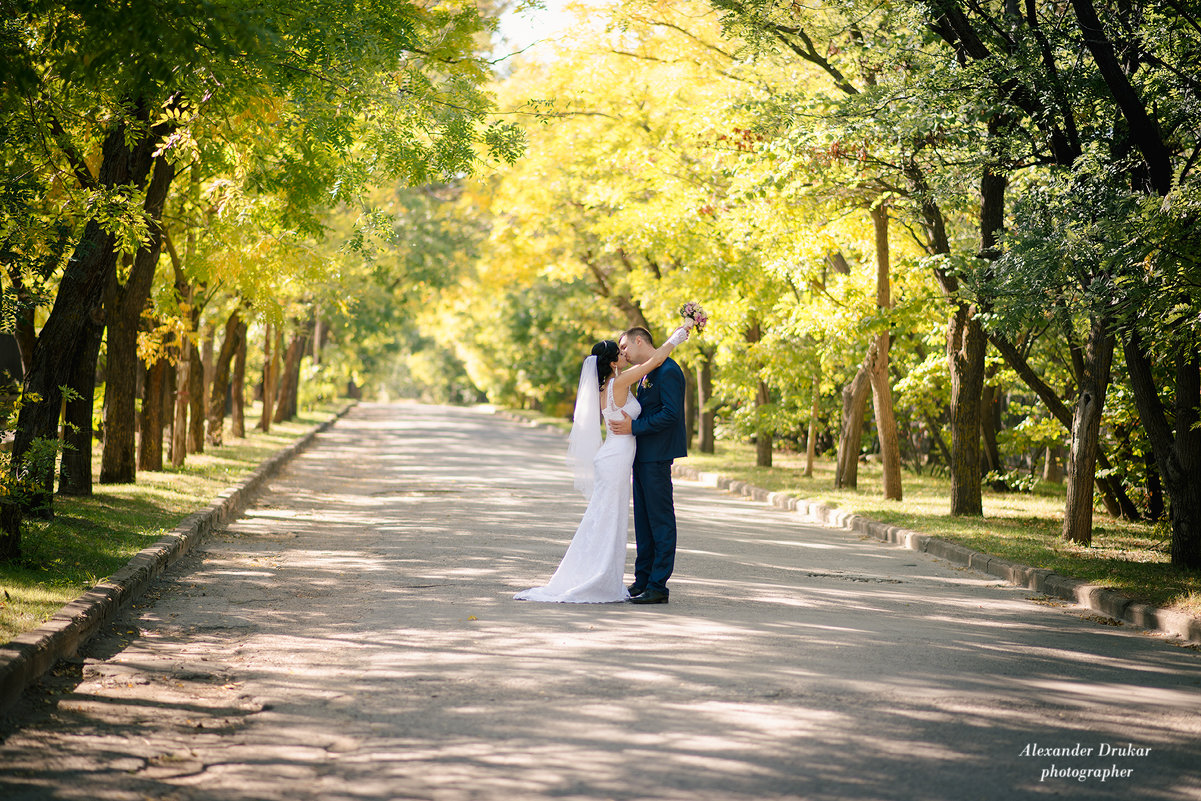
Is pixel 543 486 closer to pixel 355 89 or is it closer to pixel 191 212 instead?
pixel 191 212

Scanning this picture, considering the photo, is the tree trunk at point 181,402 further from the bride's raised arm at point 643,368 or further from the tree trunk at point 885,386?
the tree trunk at point 885,386

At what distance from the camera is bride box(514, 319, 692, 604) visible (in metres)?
9.09

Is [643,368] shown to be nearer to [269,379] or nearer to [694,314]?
[694,314]

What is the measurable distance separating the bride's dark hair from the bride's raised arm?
8.3 inches

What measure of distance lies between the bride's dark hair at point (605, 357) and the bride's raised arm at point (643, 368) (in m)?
0.21

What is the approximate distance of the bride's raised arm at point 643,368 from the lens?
9219 mm

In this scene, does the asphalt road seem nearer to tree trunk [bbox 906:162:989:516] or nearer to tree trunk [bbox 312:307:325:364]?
tree trunk [bbox 906:162:989:516]

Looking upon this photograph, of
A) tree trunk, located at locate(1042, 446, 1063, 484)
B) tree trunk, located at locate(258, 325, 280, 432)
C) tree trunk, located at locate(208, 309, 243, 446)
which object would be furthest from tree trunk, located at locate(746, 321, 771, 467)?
tree trunk, located at locate(258, 325, 280, 432)

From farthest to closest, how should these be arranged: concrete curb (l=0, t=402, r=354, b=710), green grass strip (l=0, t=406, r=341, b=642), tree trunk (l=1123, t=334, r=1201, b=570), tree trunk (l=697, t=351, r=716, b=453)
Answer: tree trunk (l=697, t=351, r=716, b=453)
tree trunk (l=1123, t=334, r=1201, b=570)
green grass strip (l=0, t=406, r=341, b=642)
concrete curb (l=0, t=402, r=354, b=710)

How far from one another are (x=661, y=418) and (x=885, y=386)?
Answer: 34.1 feet

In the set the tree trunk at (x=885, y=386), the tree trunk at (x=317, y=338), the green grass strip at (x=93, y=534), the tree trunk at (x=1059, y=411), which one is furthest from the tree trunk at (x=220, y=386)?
the tree trunk at (x=317, y=338)

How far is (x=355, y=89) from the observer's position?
11.3 meters

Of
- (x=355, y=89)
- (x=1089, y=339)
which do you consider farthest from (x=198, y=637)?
(x=1089, y=339)

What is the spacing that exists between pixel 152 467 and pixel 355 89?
30.0 ft
